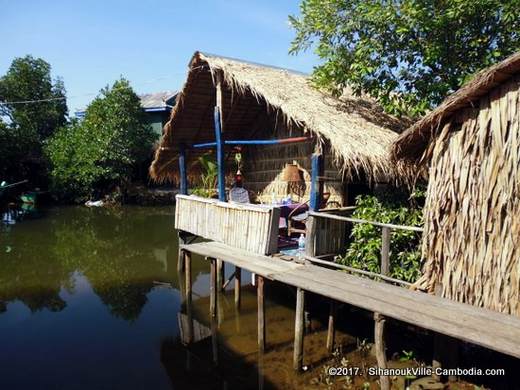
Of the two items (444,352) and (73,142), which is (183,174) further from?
(73,142)

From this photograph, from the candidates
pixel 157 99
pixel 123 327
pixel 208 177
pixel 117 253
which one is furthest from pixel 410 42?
pixel 157 99

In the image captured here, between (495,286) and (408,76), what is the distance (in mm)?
4594

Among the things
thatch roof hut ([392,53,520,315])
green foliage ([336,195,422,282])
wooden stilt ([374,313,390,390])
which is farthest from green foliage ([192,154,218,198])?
wooden stilt ([374,313,390,390])

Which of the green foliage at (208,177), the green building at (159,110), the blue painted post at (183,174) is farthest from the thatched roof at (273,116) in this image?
the green building at (159,110)

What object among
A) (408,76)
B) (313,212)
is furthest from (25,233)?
(408,76)

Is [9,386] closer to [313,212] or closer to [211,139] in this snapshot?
[313,212]

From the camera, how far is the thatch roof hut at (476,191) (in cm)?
419

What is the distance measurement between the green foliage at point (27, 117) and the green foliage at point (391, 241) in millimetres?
21265

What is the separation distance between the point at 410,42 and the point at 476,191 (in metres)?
3.90

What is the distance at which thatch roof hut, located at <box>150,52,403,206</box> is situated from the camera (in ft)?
21.0

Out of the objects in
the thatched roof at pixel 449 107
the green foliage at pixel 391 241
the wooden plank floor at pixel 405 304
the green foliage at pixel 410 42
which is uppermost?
the green foliage at pixel 410 42

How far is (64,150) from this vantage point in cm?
2212

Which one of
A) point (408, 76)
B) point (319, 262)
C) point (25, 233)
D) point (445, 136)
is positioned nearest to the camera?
point (445, 136)

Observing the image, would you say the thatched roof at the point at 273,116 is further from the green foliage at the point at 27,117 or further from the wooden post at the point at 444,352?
the green foliage at the point at 27,117
